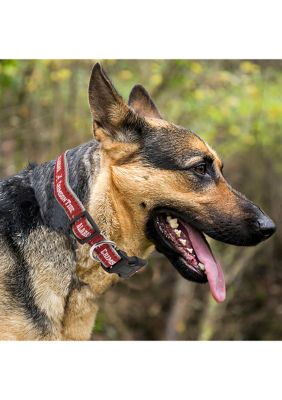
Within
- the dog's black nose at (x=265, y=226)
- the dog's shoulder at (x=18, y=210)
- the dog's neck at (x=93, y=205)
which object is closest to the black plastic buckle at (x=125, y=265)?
the dog's neck at (x=93, y=205)

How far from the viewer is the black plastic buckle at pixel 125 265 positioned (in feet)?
11.7

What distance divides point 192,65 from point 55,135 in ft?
7.68

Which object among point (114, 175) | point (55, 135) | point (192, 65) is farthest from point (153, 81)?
point (114, 175)

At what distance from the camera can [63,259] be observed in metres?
3.62

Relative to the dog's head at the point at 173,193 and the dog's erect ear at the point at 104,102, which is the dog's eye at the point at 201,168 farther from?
the dog's erect ear at the point at 104,102

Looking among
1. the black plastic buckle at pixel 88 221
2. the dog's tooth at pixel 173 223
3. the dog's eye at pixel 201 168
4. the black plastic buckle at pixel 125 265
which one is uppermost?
the dog's eye at pixel 201 168

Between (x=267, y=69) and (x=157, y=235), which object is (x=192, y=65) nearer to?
(x=267, y=69)

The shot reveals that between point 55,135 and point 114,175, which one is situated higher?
point 114,175

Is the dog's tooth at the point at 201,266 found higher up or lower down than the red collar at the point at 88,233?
lower down

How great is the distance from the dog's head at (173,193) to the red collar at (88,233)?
0.23 m

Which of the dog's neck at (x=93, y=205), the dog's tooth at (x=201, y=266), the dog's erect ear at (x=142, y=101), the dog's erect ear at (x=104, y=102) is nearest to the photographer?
the dog's erect ear at (x=104, y=102)

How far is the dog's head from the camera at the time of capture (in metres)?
3.64

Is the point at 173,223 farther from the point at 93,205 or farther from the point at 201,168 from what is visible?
the point at 93,205

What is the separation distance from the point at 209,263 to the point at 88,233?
87cm
